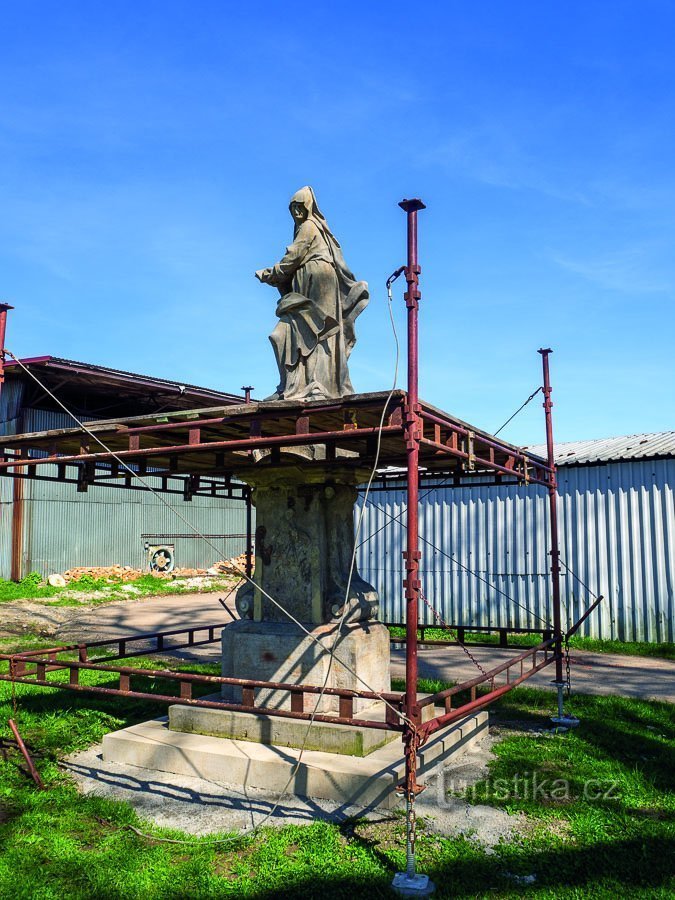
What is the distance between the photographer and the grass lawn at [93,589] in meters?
20.1

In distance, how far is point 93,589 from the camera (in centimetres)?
2172

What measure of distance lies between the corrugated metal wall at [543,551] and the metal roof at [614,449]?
0.61ft

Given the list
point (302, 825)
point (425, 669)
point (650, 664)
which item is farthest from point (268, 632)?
→ point (650, 664)

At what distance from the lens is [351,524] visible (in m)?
7.76

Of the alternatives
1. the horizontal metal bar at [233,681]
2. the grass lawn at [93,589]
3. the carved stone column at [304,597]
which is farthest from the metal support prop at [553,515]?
the grass lawn at [93,589]

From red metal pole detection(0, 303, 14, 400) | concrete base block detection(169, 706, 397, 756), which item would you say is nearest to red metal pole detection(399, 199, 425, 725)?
concrete base block detection(169, 706, 397, 756)

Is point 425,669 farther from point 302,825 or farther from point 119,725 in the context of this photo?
point 302,825

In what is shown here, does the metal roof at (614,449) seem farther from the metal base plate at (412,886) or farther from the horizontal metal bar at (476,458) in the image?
the metal base plate at (412,886)

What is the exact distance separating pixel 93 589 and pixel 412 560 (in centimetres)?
1896

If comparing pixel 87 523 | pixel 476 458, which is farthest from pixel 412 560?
pixel 87 523

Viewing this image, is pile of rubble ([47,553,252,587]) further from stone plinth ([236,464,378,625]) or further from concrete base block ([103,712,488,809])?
concrete base block ([103,712,488,809])

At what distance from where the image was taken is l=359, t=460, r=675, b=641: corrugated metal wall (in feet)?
47.1

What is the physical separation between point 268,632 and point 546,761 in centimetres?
294

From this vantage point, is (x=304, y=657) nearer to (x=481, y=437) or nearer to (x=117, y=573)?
(x=481, y=437)
